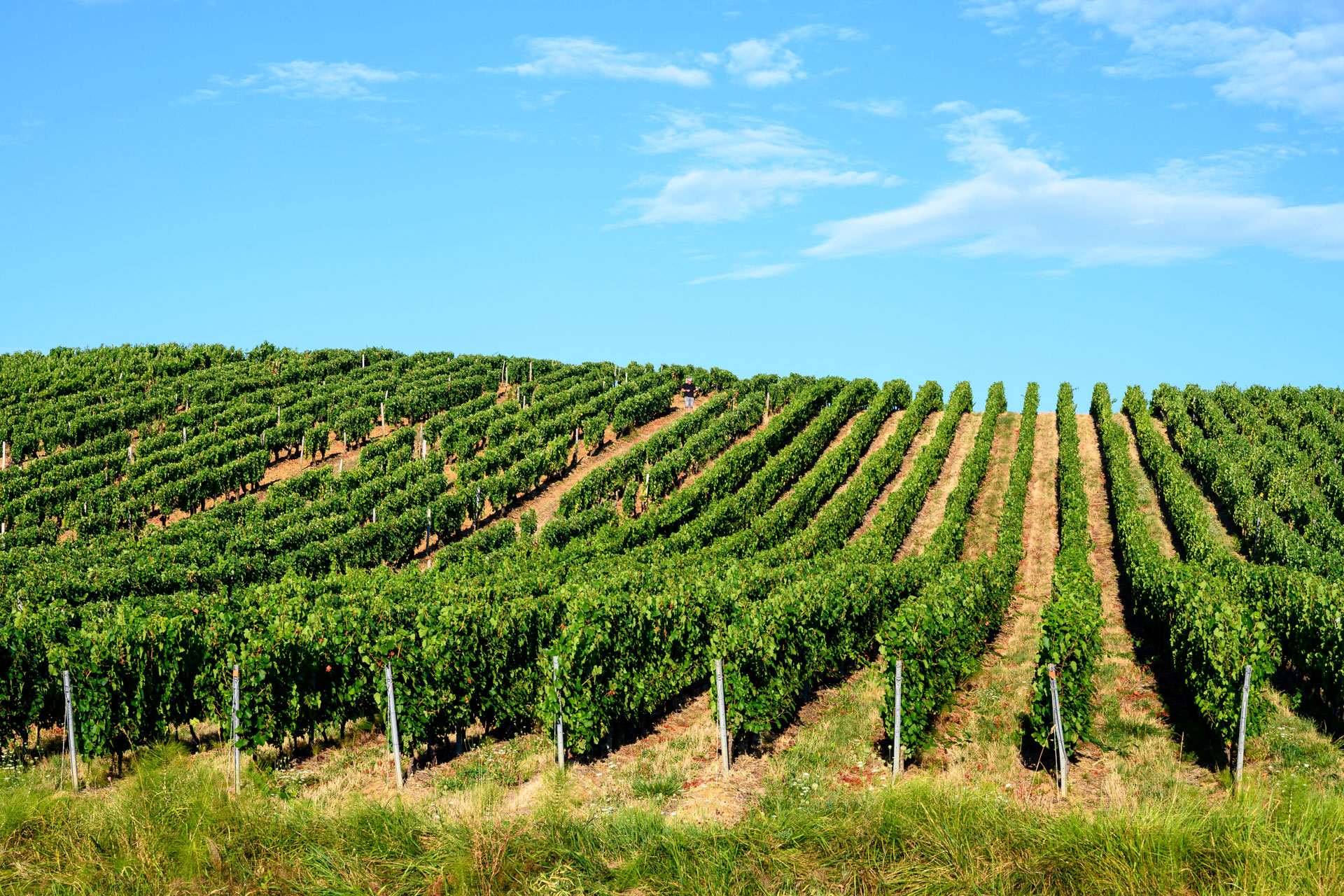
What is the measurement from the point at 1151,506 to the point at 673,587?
28093 millimetres

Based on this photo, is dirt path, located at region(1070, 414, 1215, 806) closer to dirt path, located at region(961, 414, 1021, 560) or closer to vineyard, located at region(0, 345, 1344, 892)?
vineyard, located at region(0, 345, 1344, 892)

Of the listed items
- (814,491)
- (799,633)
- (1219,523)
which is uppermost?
(814,491)

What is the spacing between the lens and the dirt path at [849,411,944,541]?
39719mm

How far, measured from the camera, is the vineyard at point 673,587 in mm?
15484

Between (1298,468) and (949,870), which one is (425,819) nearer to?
(949,870)

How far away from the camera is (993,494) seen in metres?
43.9

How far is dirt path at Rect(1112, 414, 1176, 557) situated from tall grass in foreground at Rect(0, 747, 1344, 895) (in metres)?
23.1

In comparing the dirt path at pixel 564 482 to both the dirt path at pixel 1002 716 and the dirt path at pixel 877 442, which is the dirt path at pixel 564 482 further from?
the dirt path at pixel 1002 716

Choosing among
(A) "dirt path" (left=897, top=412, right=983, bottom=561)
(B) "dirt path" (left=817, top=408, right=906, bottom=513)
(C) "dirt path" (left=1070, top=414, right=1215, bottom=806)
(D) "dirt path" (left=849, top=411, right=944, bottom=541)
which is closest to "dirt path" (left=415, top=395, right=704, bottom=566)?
(B) "dirt path" (left=817, top=408, right=906, bottom=513)

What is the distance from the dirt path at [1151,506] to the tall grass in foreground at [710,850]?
2311 cm

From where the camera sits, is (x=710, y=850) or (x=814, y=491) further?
(x=814, y=491)

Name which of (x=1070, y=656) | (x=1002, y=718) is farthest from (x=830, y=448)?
(x=1070, y=656)

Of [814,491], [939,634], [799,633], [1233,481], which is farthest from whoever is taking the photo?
[814,491]

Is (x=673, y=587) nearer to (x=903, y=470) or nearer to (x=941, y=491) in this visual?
(x=941, y=491)
